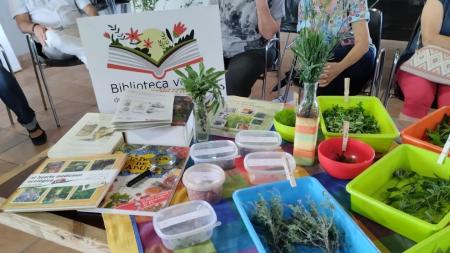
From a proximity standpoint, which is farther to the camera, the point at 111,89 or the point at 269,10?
the point at 269,10

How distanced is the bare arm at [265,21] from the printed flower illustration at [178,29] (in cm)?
77

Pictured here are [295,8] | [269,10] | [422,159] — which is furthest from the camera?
[295,8]

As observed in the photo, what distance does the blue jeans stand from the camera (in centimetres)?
215

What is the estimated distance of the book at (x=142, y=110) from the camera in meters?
0.98

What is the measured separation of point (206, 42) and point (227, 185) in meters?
0.50

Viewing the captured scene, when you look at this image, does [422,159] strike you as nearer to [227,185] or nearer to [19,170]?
[227,185]

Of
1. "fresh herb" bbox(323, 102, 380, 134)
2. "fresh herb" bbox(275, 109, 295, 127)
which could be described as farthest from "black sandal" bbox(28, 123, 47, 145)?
"fresh herb" bbox(323, 102, 380, 134)

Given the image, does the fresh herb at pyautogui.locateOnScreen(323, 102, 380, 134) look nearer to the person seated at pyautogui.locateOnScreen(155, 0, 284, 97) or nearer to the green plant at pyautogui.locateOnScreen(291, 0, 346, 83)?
the green plant at pyautogui.locateOnScreen(291, 0, 346, 83)

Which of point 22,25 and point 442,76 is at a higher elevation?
point 22,25

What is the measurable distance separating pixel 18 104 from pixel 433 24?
7.94 ft

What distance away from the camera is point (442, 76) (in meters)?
1.55

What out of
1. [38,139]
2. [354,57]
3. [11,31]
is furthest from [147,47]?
[11,31]

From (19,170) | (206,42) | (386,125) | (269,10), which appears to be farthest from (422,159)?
(269,10)

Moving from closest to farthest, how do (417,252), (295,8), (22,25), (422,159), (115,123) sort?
(417,252) → (422,159) → (115,123) → (22,25) → (295,8)
